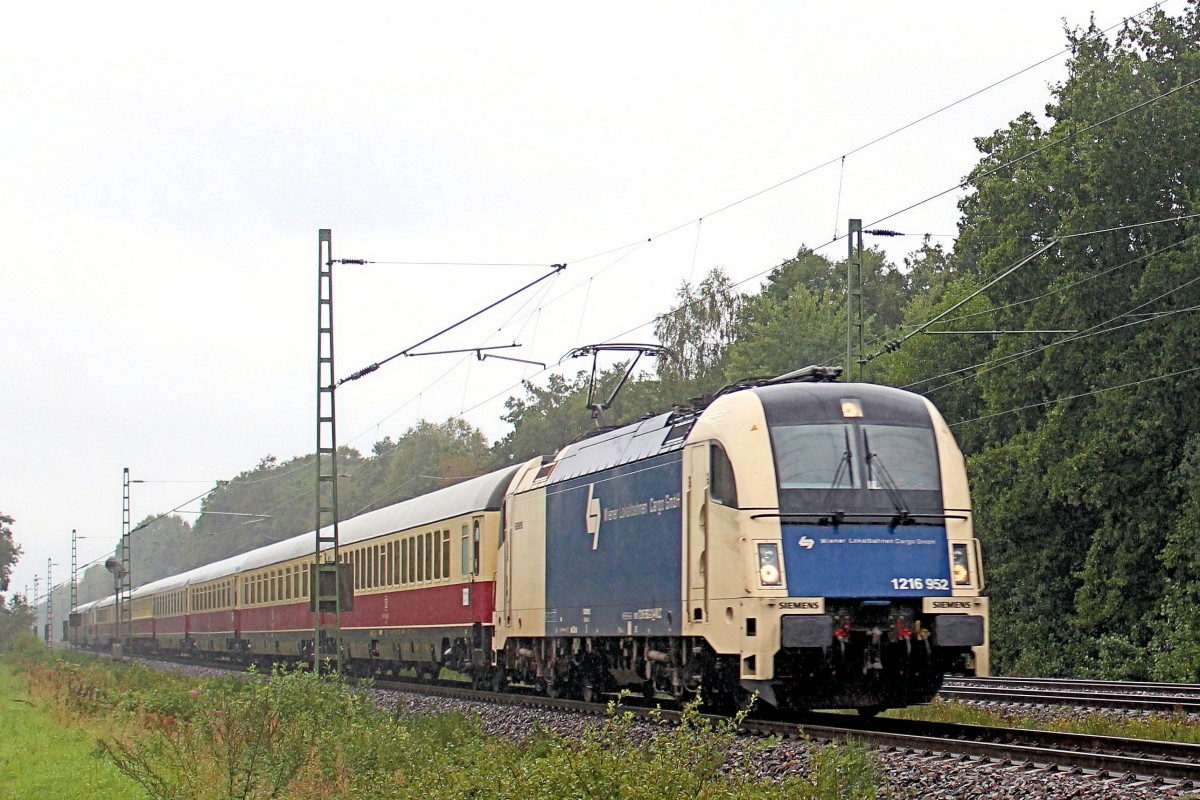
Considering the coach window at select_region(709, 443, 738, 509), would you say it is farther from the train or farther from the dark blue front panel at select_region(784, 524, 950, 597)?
the dark blue front panel at select_region(784, 524, 950, 597)

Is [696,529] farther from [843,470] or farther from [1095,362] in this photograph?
[1095,362]

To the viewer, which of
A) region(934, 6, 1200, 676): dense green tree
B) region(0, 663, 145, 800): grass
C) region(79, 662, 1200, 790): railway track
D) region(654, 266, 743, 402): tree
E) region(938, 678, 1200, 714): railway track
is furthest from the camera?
region(654, 266, 743, 402): tree

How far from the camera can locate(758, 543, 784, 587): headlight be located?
1471 centimetres

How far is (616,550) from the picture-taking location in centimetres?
1877

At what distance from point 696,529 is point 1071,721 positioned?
13.7 feet

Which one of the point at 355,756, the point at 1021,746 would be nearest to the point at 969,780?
the point at 1021,746

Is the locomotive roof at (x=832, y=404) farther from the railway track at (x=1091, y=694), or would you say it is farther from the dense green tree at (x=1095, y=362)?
the dense green tree at (x=1095, y=362)

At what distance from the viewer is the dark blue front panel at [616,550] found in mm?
17031

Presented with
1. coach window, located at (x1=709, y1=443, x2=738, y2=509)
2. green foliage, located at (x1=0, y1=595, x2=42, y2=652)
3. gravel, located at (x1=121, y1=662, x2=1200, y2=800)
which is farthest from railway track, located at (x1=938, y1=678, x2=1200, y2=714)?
green foliage, located at (x1=0, y1=595, x2=42, y2=652)

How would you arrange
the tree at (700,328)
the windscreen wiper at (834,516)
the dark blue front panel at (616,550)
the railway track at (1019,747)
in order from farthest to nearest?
the tree at (700,328), the dark blue front panel at (616,550), the windscreen wiper at (834,516), the railway track at (1019,747)

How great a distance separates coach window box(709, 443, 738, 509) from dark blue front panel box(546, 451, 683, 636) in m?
0.99

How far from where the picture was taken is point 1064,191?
3603 centimetres

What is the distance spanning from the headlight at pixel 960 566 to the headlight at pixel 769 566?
185cm

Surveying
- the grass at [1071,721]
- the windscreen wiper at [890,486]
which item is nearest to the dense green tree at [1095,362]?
the grass at [1071,721]
